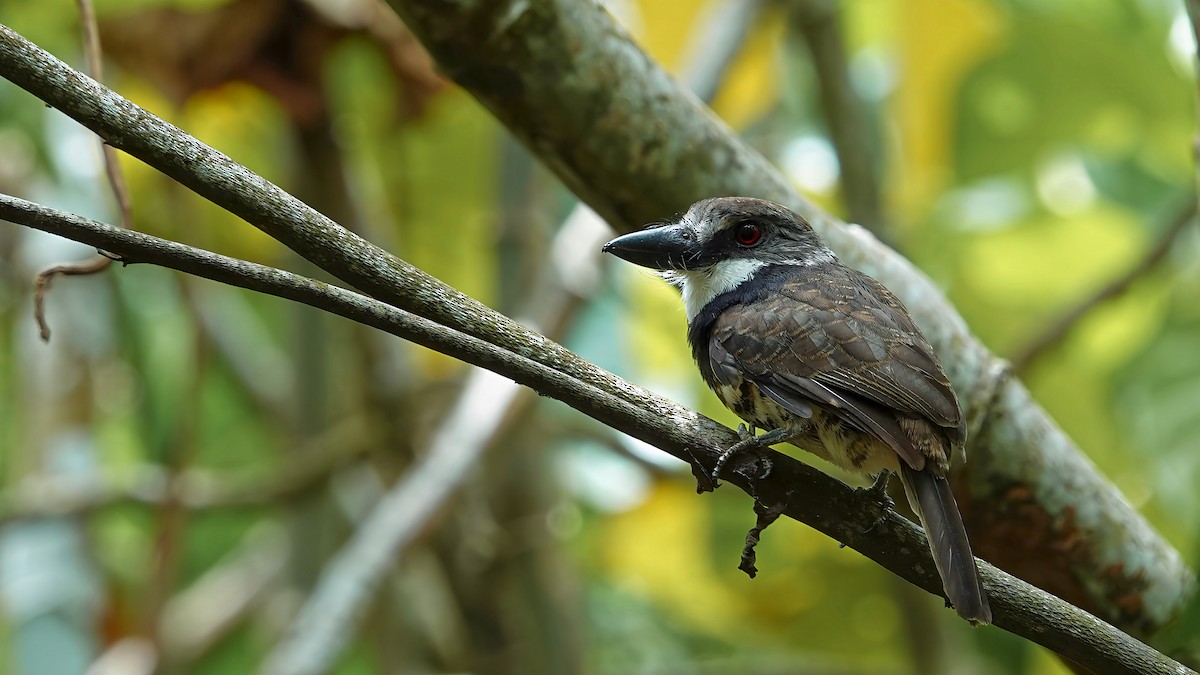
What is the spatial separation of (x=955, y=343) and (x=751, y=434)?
592 millimetres

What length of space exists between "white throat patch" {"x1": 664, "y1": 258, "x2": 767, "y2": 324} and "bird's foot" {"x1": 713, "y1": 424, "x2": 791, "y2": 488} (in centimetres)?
49

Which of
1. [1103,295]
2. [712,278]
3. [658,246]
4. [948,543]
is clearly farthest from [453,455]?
[1103,295]

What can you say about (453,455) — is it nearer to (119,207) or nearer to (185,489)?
(185,489)

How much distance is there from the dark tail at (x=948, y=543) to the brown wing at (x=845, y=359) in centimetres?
4

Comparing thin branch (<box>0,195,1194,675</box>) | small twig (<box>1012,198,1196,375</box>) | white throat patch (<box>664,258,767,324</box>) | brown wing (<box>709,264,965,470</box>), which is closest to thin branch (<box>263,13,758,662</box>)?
white throat patch (<box>664,258,767,324</box>)

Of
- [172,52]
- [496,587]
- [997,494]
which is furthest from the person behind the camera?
[496,587]

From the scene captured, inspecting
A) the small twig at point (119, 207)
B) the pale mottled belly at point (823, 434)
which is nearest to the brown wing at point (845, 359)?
the pale mottled belly at point (823, 434)

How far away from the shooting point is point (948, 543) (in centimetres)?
149

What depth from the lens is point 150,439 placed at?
3.73 metres

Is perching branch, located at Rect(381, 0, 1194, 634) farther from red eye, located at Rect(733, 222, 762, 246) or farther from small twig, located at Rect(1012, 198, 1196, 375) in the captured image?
small twig, located at Rect(1012, 198, 1196, 375)

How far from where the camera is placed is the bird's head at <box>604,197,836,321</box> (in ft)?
6.44

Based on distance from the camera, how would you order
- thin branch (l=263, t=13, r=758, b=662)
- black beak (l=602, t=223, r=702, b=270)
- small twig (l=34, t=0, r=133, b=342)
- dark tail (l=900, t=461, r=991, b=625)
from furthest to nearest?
1. thin branch (l=263, t=13, r=758, b=662)
2. black beak (l=602, t=223, r=702, b=270)
3. small twig (l=34, t=0, r=133, b=342)
4. dark tail (l=900, t=461, r=991, b=625)

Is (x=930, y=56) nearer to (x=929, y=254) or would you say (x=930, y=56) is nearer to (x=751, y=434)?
(x=929, y=254)

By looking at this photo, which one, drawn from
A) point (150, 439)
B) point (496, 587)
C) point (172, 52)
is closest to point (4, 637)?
point (150, 439)
